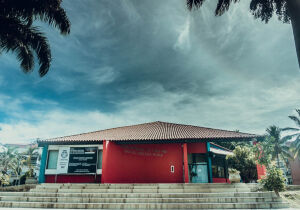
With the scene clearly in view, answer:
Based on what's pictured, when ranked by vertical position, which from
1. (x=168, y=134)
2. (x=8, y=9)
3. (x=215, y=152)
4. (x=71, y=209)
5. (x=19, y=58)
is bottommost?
(x=71, y=209)

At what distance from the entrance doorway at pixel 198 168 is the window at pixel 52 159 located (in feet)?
35.9

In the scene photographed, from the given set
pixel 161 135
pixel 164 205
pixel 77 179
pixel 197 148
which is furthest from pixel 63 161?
pixel 197 148

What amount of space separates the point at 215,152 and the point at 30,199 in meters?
13.7

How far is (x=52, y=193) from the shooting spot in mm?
10883

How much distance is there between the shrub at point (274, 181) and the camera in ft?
32.6

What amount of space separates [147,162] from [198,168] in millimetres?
4235

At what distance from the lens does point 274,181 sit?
1004 cm

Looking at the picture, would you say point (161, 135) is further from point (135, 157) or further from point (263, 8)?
point (263, 8)

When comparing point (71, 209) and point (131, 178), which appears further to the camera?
point (131, 178)

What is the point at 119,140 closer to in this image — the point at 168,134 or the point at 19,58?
the point at 168,134

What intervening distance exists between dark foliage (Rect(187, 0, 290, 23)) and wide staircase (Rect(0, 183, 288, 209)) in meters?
8.42

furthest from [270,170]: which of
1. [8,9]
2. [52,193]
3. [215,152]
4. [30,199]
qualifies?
[8,9]

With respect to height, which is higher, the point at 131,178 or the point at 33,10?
the point at 33,10

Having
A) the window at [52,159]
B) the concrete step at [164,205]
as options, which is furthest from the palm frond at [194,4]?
the window at [52,159]
